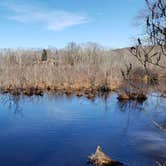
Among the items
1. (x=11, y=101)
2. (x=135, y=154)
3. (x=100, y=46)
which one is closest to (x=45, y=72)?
(x=11, y=101)

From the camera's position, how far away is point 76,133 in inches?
444

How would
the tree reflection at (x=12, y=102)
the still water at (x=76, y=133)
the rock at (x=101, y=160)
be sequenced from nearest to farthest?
the rock at (x=101, y=160)
the still water at (x=76, y=133)
the tree reflection at (x=12, y=102)

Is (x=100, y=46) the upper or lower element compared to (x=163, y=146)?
upper

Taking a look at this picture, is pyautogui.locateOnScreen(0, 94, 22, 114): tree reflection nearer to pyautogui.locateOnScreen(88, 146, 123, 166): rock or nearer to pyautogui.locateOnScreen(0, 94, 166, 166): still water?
pyautogui.locateOnScreen(0, 94, 166, 166): still water

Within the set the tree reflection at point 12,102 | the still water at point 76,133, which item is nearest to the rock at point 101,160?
the still water at point 76,133

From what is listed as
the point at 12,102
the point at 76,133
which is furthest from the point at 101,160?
the point at 12,102

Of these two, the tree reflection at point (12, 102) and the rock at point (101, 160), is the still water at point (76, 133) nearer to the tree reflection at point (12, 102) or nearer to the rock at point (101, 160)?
the tree reflection at point (12, 102)

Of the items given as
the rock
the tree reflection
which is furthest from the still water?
the rock

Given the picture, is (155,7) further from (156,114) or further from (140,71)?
(140,71)

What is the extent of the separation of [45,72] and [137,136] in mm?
19964

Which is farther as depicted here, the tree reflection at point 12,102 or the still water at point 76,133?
the tree reflection at point 12,102

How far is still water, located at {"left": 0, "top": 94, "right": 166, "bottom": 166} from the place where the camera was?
8469mm

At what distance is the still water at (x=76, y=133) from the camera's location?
27.8ft

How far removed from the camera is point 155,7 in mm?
1833
